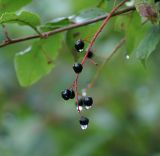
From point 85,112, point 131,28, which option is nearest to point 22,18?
point 131,28

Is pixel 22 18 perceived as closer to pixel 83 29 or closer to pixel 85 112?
pixel 83 29

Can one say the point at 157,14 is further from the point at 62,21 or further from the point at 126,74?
the point at 126,74

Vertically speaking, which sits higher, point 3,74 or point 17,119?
point 3,74

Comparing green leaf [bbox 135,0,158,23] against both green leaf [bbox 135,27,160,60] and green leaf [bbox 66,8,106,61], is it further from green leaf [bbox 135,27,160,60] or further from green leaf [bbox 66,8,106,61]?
green leaf [bbox 66,8,106,61]

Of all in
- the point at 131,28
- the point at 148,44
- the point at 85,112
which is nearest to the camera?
the point at 148,44

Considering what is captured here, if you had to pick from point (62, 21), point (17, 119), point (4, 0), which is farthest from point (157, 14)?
point (17, 119)
